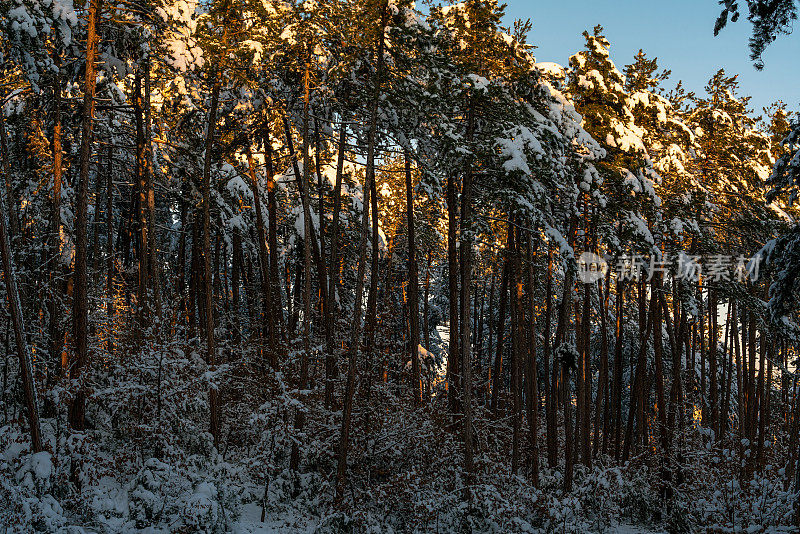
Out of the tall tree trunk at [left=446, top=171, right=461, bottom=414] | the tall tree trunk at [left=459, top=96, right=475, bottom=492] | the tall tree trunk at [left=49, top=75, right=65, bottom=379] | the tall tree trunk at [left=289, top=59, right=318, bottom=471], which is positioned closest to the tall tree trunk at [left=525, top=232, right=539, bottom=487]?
the tall tree trunk at [left=446, top=171, right=461, bottom=414]

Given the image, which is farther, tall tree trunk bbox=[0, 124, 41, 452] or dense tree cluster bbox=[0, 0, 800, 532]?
dense tree cluster bbox=[0, 0, 800, 532]

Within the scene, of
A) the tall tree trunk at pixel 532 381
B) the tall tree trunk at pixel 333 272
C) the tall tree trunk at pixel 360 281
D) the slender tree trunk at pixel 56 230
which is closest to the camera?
the slender tree trunk at pixel 56 230

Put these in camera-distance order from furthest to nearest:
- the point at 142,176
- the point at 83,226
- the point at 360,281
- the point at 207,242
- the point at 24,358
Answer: the point at 142,176
the point at 207,242
the point at 360,281
the point at 83,226
the point at 24,358

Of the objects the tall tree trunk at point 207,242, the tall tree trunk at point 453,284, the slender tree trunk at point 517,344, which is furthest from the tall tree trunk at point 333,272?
the slender tree trunk at point 517,344

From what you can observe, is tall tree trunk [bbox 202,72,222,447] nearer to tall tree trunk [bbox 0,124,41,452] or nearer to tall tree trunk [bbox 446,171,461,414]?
tall tree trunk [bbox 0,124,41,452]

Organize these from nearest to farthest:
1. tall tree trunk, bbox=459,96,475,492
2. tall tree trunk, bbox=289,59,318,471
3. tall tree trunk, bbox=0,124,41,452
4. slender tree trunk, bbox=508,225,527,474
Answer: tall tree trunk, bbox=0,124,41,452, tall tree trunk, bbox=459,96,475,492, tall tree trunk, bbox=289,59,318,471, slender tree trunk, bbox=508,225,527,474

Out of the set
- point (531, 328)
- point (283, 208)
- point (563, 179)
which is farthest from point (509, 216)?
point (283, 208)

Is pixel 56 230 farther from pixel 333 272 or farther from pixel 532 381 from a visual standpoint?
pixel 532 381

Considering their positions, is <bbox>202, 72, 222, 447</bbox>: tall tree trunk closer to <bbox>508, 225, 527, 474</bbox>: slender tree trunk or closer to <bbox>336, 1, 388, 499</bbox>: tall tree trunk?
<bbox>336, 1, 388, 499</bbox>: tall tree trunk

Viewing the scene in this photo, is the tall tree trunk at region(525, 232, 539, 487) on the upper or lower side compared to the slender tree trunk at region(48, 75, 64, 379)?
lower

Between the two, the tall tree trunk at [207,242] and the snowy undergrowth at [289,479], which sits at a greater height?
the tall tree trunk at [207,242]

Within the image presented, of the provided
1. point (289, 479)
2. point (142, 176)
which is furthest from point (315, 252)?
point (289, 479)

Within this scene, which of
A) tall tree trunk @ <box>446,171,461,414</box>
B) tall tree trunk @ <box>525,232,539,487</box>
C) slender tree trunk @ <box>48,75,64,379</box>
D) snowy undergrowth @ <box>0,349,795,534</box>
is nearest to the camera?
snowy undergrowth @ <box>0,349,795,534</box>

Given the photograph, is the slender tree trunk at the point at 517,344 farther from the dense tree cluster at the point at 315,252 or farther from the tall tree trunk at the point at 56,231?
the tall tree trunk at the point at 56,231
